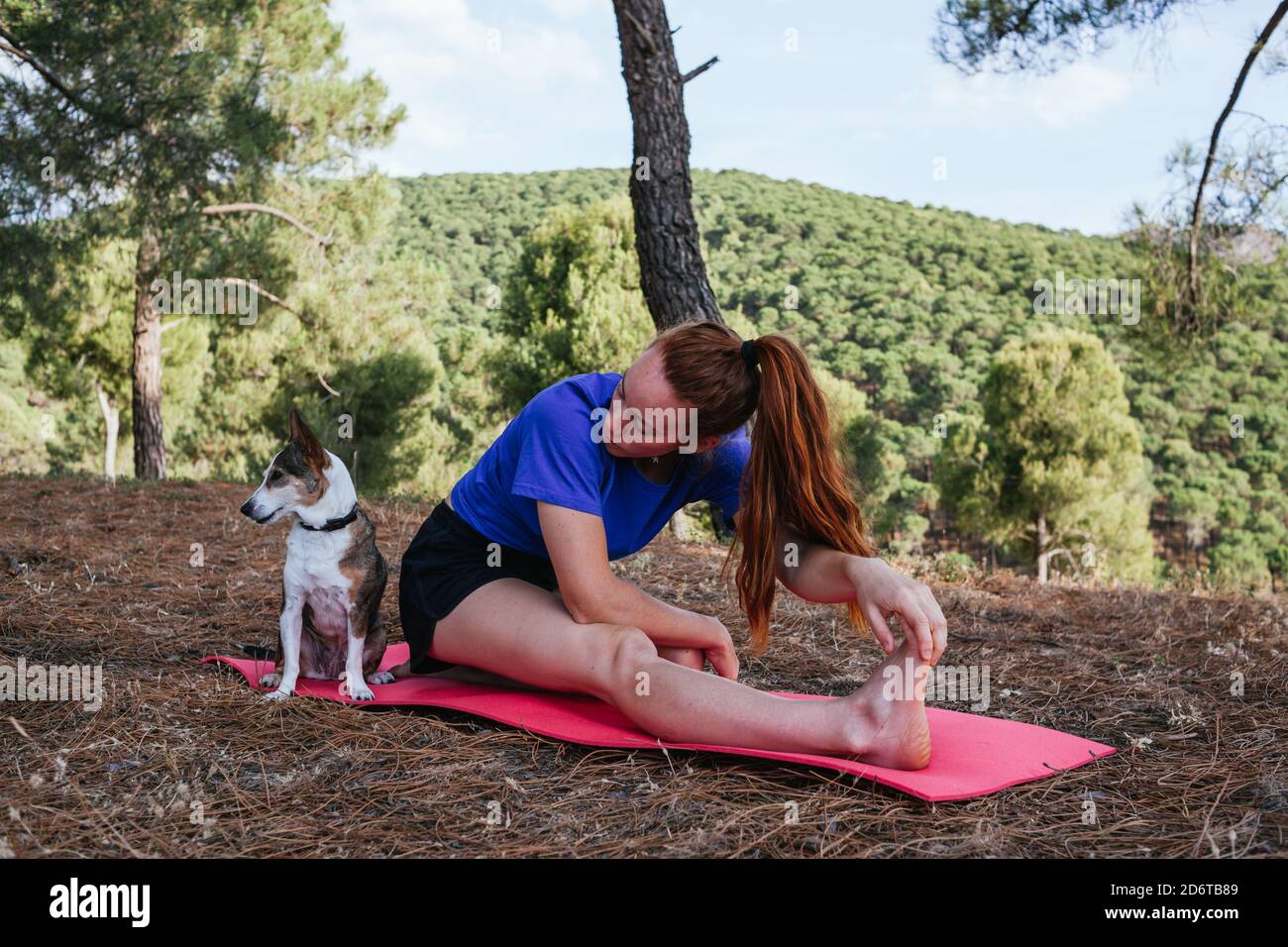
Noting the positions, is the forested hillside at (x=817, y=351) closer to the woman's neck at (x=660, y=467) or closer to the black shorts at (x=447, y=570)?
the woman's neck at (x=660, y=467)

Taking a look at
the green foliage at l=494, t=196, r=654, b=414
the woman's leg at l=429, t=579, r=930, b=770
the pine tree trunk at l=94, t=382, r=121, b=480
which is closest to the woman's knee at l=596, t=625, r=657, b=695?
the woman's leg at l=429, t=579, r=930, b=770

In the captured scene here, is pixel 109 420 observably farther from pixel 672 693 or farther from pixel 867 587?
pixel 867 587

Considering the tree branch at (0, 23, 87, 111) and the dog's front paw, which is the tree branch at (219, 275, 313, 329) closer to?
the tree branch at (0, 23, 87, 111)

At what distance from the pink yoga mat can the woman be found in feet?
0.21

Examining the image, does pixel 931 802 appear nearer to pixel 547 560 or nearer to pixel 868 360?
pixel 547 560

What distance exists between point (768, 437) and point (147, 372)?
458 inches

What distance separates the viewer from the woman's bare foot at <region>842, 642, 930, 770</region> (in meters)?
2.29

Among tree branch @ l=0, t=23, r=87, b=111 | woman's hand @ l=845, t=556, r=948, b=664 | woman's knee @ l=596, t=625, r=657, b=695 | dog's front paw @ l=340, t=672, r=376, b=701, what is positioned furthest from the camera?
tree branch @ l=0, t=23, r=87, b=111

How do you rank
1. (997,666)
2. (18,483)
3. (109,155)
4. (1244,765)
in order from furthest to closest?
Answer: (109,155) < (18,483) < (997,666) < (1244,765)

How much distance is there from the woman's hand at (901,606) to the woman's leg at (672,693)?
0.07m
